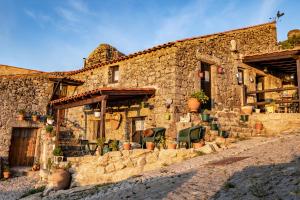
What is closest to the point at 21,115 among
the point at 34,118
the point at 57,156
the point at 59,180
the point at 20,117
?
the point at 20,117

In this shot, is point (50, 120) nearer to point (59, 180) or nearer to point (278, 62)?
point (59, 180)

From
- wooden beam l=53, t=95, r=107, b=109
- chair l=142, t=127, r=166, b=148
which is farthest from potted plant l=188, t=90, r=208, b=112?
wooden beam l=53, t=95, r=107, b=109

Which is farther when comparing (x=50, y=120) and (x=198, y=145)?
(x=50, y=120)

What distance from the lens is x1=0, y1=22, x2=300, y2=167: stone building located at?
39.1 feet

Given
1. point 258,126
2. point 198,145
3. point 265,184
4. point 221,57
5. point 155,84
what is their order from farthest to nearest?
point 221,57 → point 258,126 → point 155,84 → point 198,145 → point 265,184

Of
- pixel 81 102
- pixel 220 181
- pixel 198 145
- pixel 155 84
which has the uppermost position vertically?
pixel 155 84

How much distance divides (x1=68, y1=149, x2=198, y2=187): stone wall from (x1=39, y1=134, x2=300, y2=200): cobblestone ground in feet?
2.59

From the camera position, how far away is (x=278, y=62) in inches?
586

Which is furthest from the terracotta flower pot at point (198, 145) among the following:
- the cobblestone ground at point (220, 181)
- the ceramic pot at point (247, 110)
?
the ceramic pot at point (247, 110)

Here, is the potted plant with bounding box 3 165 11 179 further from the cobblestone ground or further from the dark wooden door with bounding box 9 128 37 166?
the cobblestone ground

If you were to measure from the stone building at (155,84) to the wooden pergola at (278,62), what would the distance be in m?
0.05

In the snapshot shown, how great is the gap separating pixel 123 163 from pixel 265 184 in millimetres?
4967

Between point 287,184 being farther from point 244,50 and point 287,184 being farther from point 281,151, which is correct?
point 244,50

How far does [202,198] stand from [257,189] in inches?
35.0
